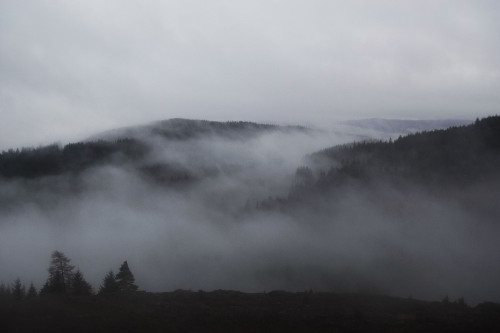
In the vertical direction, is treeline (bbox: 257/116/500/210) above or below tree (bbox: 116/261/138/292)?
above

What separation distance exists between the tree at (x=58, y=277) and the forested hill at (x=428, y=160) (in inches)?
4145

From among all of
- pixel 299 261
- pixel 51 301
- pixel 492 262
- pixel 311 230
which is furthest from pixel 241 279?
pixel 51 301

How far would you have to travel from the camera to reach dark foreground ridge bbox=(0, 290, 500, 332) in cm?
2414

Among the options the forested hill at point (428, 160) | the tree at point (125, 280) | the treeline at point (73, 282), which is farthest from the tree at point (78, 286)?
the forested hill at point (428, 160)

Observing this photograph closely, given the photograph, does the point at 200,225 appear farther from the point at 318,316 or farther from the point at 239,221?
the point at 318,316

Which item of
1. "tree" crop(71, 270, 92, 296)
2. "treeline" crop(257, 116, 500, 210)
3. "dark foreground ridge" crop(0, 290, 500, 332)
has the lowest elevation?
"tree" crop(71, 270, 92, 296)

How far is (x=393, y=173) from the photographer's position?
12988 centimetres

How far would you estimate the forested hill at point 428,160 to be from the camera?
116 meters

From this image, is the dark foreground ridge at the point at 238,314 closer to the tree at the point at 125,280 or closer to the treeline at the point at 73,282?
the tree at the point at 125,280

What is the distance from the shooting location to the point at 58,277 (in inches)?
1736

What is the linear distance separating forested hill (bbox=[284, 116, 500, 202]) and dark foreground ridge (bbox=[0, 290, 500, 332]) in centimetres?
9895

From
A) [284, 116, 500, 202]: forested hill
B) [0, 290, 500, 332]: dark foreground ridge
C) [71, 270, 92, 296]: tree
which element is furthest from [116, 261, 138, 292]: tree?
[284, 116, 500, 202]: forested hill

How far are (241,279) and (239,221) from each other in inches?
2473

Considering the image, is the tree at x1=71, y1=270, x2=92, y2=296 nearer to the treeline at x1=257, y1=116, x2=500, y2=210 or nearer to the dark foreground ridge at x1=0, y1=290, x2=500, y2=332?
the dark foreground ridge at x1=0, y1=290, x2=500, y2=332
